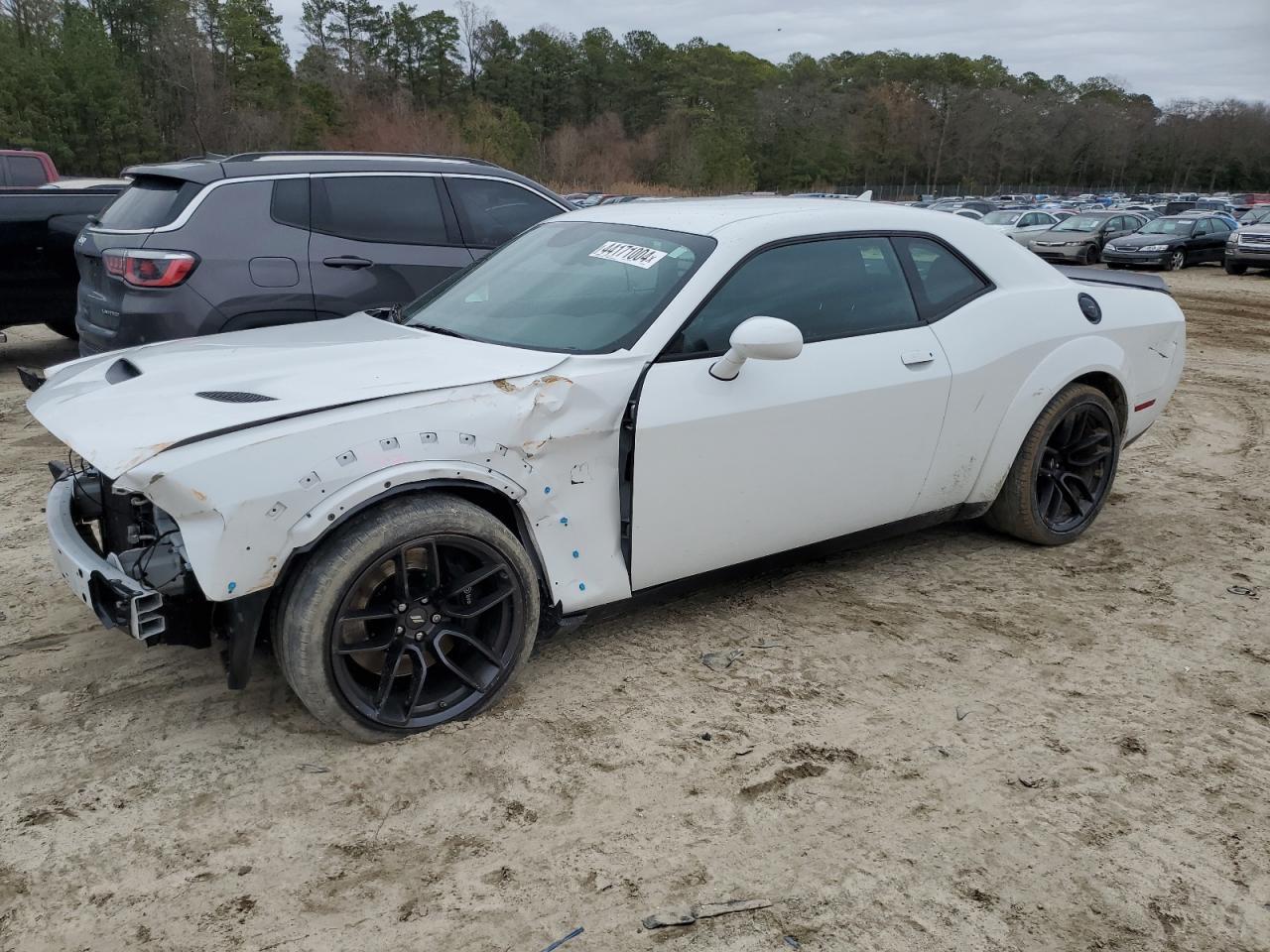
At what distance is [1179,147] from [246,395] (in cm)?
12912

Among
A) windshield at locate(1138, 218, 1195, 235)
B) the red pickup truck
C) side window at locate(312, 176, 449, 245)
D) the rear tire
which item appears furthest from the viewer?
windshield at locate(1138, 218, 1195, 235)

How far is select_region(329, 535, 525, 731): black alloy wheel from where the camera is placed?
293 centimetres

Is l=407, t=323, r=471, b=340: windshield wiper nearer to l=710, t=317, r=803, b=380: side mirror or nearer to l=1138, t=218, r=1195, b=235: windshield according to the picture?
l=710, t=317, r=803, b=380: side mirror

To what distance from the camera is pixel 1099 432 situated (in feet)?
15.5

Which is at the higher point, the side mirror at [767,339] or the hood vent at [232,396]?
the side mirror at [767,339]

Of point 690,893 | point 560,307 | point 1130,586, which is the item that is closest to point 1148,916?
point 690,893

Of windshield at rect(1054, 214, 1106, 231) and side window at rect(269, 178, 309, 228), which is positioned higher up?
side window at rect(269, 178, 309, 228)

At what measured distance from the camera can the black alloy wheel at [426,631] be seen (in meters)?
2.93

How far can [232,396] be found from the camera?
2943 millimetres

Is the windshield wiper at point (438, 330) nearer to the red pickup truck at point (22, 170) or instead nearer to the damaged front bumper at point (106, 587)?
the damaged front bumper at point (106, 587)

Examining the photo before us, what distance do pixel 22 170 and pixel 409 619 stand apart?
12.1 meters

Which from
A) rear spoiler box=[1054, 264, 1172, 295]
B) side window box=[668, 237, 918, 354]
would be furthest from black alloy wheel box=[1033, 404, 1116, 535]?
side window box=[668, 237, 918, 354]

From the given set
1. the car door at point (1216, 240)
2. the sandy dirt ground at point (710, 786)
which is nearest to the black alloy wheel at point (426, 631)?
the sandy dirt ground at point (710, 786)

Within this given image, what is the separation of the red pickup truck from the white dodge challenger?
10.4m
